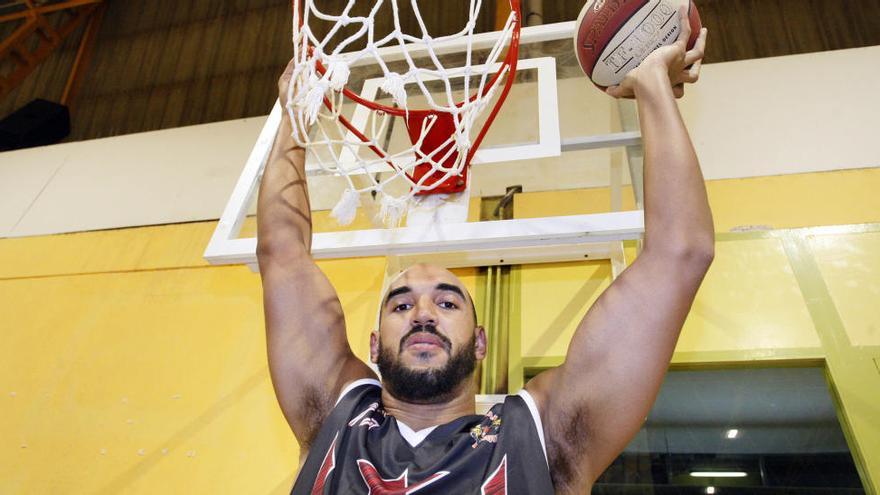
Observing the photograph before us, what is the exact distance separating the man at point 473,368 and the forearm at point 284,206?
17 millimetres

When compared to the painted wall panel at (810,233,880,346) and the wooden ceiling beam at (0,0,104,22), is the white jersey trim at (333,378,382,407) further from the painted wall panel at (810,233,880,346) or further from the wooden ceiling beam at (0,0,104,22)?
the wooden ceiling beam at (0,0,104,22)

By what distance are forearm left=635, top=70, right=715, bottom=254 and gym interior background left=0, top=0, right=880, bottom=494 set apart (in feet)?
2.69

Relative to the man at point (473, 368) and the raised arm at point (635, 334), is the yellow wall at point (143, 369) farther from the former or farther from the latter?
the raised arm at point (635, 334)

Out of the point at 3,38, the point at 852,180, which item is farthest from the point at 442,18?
the point at 3,38

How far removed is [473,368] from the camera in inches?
51.9

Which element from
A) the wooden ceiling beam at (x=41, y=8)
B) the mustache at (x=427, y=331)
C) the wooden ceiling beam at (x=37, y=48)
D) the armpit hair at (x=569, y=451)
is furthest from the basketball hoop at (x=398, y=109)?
the wooden ceiling beam at (x=41, y=8)

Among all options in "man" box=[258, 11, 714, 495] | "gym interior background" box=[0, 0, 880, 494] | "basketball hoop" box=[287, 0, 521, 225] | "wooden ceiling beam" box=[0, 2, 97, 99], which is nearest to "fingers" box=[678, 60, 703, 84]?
"man" box=[258, 11, 714, 495]

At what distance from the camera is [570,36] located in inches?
75.9

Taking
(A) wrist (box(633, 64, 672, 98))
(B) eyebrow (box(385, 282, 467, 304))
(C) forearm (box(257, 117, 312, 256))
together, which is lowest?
(B) eyebrow (box(385, 282, 467, 304))

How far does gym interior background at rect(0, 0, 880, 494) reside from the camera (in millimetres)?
1937

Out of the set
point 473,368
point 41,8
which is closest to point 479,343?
point 473,368

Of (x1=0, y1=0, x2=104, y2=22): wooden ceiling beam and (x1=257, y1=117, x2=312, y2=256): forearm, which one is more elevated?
(x1=0, y1=0, x2=104, y2=22): wooden ceiling beam

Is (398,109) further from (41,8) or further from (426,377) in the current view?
(41,8)

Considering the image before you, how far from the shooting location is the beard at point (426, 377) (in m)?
1.24
